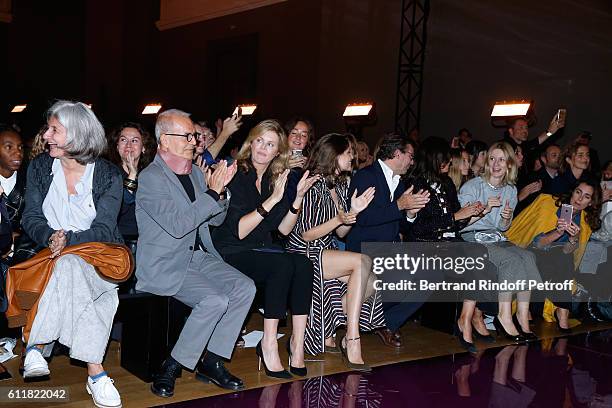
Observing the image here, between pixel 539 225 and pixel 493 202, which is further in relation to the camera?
pixel 539 225

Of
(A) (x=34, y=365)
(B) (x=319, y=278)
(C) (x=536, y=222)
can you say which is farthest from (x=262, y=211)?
(C) (x=536, y=222)

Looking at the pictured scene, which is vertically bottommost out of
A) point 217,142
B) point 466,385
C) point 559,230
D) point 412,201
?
point 466,385

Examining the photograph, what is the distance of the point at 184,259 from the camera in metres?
3.62

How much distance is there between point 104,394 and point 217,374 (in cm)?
63

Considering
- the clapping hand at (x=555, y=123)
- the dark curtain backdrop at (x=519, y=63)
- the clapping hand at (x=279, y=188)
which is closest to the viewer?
the clapping hand at (x=279, y=188)

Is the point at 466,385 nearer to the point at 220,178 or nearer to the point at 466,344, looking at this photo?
the point at 466,344

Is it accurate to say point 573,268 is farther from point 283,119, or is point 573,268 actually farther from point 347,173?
point 283,119

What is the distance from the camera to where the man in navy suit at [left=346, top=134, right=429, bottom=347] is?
4562 millimetres

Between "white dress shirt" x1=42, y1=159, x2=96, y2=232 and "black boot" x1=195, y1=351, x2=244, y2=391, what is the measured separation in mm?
941

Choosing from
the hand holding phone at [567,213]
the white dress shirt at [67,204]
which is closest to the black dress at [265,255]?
the white dress shirt at [67,204]

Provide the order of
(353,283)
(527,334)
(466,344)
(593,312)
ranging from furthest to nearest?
(593,312), (527,334), (466,344), (353,283)

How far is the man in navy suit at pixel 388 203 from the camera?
15.0ft

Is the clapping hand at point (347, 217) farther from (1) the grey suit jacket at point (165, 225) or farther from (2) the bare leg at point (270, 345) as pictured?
(1) the grey suit jacket at point (165, 225)

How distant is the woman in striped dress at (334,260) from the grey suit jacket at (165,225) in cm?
83
